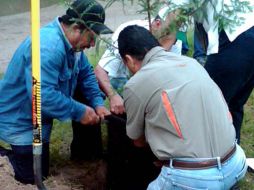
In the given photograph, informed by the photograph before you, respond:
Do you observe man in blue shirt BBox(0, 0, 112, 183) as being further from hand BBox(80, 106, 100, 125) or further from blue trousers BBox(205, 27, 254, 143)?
blue trousers BBox(205, 27, 254, 143)

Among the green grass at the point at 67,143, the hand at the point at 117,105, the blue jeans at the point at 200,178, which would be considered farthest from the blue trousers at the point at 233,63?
the blue jeans at the point at 200,178

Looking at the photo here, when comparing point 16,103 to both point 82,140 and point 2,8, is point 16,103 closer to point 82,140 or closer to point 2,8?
point 82,140

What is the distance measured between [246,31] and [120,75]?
41.7 inches

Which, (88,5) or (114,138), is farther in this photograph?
(114,138)

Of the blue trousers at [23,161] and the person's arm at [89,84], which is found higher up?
the person's arm at [89,84]

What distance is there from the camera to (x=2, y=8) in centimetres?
A: 1115

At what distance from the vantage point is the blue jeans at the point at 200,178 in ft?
10.3

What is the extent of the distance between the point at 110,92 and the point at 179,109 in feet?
4.50

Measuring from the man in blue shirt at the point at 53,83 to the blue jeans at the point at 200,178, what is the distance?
97 cm

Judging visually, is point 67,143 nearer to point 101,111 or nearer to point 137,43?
point 101,111

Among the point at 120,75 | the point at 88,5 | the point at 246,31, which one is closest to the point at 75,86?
the point at 120,75

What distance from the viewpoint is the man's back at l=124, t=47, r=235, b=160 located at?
308 cm

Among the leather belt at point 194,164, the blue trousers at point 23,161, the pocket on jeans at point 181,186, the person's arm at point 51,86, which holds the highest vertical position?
the person's arm at point 51,86

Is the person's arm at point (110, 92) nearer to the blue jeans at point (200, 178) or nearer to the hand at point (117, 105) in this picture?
the hand at point (117, 105)
